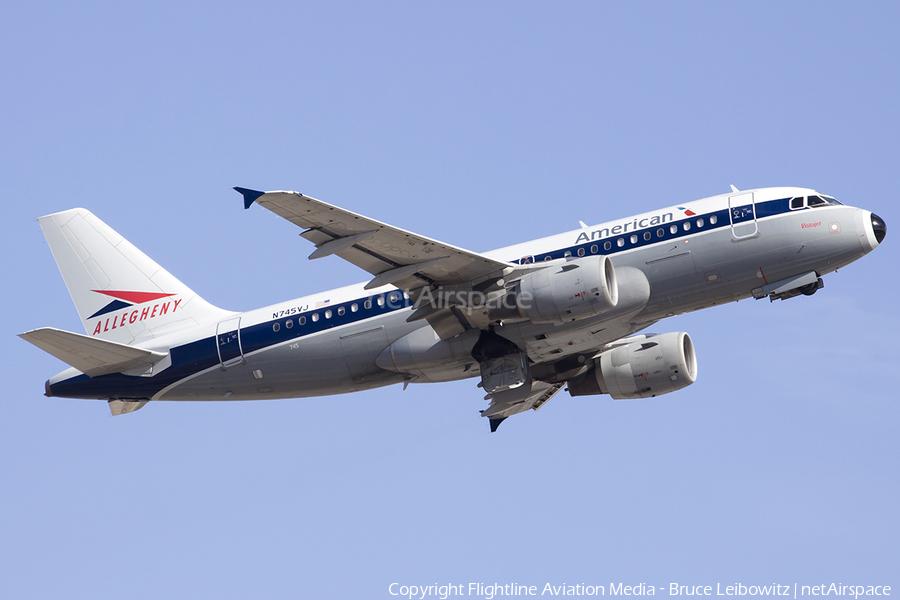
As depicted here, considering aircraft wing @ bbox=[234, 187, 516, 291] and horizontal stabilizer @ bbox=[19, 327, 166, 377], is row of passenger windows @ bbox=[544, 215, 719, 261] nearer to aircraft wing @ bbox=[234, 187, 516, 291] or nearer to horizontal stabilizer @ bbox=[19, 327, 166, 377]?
aircraft wing @ bbox=[234, 187, 516, 291]

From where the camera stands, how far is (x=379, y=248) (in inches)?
1248

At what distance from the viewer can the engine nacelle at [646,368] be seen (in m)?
38.7

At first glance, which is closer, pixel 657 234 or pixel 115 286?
pixel 657 234

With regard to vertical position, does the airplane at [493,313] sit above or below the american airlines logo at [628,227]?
below

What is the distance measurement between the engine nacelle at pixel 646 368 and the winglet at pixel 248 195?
57.4 feet

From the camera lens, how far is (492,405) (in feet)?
121

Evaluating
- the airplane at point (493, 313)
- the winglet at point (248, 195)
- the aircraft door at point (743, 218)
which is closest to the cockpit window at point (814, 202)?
the airplane at point (493, 313)

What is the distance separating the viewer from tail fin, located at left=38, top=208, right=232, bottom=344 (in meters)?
40.4

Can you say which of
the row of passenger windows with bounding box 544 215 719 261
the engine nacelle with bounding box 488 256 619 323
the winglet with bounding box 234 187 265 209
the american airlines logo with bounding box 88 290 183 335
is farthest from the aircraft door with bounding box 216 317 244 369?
the row of passenger windows with bounding box 544 215 719 261

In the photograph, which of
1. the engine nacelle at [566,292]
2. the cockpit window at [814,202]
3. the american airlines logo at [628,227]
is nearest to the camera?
the engine nacelle at [566,292]

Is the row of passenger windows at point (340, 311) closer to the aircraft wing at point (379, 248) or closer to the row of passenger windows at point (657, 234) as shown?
the aircraft wing at point (379, 248)

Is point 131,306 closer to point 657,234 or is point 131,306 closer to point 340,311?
point 340,311

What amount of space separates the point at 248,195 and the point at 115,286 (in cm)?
1753

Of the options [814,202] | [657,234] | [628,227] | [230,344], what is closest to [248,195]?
[230,344]
